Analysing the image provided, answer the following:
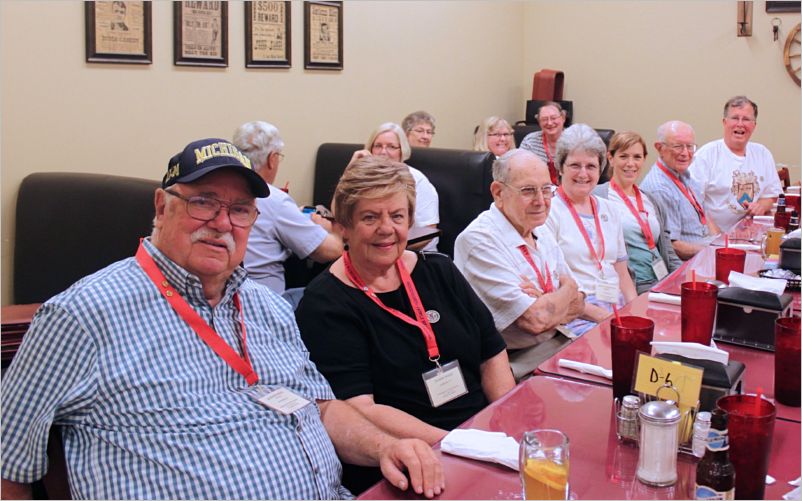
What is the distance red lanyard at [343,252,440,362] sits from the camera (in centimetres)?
218

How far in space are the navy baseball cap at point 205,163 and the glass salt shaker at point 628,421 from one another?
2.97 ft

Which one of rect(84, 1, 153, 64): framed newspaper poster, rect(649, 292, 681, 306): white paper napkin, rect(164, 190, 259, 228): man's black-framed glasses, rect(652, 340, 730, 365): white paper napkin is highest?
rect(84, 1, 153, 64): framed newspaper poster

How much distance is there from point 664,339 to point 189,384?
4.46ft

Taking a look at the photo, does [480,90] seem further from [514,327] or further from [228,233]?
[228,233]

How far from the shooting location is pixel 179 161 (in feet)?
6.01

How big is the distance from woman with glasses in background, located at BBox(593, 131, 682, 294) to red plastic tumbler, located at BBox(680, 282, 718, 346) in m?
1.82

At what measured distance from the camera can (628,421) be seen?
1.62 metres

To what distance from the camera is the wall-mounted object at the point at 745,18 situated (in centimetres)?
712

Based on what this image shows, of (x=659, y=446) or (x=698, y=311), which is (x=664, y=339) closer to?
(x=698, y=311)

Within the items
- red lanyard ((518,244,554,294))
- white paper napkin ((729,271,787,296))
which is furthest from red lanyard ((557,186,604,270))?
white paper napkin ((729,271,787,296))

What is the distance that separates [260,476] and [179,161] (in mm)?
703

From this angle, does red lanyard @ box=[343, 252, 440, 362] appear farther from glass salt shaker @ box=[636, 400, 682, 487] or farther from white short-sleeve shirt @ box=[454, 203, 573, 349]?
glass salt shaker @ box=[636, 400, 682, 487]

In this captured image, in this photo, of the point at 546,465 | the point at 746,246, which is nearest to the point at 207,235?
the point at 546,465

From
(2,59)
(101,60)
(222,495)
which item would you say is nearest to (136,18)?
(101,60)
